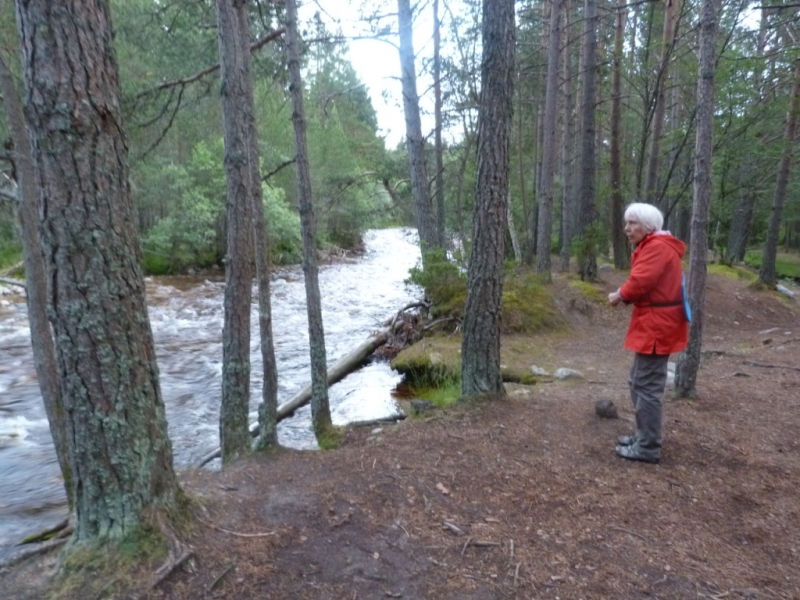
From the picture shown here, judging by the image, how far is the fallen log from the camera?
6348 mm

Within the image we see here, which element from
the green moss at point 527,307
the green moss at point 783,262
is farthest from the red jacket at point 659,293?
the green moss at point 783,262

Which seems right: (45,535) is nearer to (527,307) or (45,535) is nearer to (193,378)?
(193,378)

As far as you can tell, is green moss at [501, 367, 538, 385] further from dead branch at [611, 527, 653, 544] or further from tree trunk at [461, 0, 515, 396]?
dead branch at [611, 527, 653, 544]

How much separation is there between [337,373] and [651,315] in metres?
6.08

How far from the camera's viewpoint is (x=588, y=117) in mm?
12883

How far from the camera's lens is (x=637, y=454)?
399 centimetres

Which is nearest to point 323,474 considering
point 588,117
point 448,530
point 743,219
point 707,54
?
point 448,530

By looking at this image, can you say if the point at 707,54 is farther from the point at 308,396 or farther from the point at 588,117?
the point at 588,117

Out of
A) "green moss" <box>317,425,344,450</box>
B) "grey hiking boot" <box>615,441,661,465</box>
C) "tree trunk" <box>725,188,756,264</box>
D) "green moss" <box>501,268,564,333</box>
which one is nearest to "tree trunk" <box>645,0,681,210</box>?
"green moss" <box>501,268,564,333</box>

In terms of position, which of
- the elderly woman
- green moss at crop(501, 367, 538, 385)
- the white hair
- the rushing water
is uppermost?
the white hair

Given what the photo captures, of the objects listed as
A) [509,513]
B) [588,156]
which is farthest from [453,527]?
[588,156]

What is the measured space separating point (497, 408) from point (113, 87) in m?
4.08

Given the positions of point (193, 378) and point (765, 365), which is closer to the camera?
point (765, 365)

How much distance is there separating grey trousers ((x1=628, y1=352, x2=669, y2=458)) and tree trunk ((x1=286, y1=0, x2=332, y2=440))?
3.08 meters
